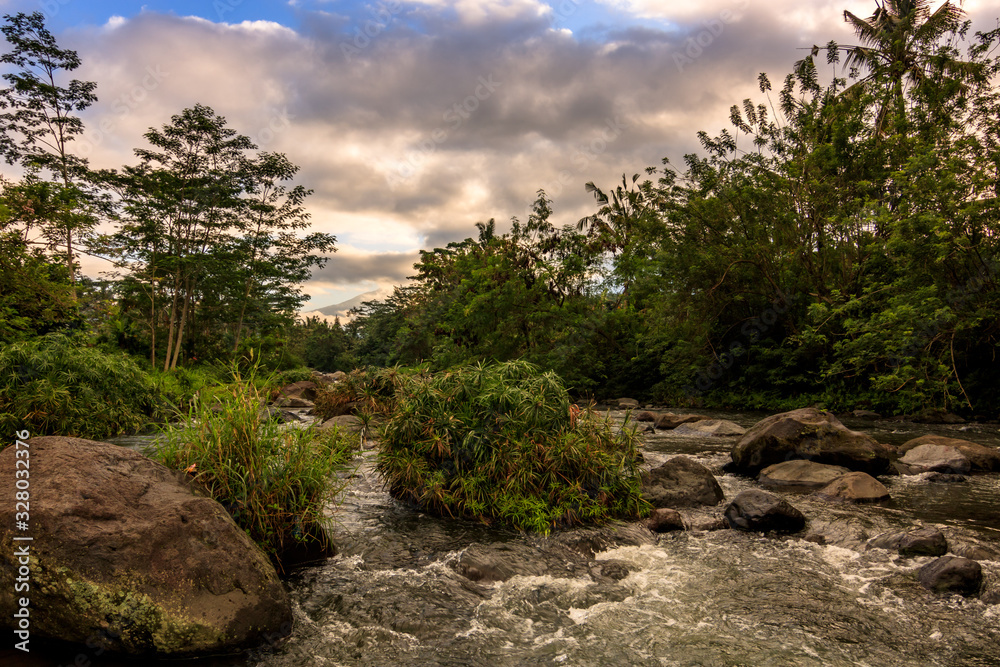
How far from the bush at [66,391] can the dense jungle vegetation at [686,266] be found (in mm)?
109

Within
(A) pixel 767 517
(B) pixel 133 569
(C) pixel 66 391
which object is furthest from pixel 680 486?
(C) pixel 66 391

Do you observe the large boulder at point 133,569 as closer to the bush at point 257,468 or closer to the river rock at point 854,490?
the bush at point 257,468

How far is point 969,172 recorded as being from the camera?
14195mm

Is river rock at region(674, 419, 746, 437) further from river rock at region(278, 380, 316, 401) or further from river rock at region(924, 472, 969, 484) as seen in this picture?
river rock at region(278, 380, 316, 401)

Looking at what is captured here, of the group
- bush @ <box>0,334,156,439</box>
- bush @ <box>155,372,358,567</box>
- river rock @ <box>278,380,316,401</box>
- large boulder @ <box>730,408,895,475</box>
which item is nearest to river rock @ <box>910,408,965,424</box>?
large boulder @ <box>730,408,895,475</box>

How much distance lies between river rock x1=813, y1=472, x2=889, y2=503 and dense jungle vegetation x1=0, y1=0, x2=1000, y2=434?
553cm

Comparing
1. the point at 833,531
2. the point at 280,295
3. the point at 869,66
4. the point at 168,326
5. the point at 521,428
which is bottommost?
the point at 833,531

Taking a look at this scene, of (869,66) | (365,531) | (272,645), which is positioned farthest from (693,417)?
(869,66)

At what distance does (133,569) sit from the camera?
3.72 m

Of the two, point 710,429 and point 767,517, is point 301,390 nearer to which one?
point 710,429

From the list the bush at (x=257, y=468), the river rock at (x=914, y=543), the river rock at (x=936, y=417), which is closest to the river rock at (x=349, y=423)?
the bush at (x=257, y=468)

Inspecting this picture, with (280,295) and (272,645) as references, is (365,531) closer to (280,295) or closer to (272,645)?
(272,645)

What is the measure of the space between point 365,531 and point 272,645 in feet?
7.96

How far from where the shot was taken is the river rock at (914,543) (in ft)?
18.4
